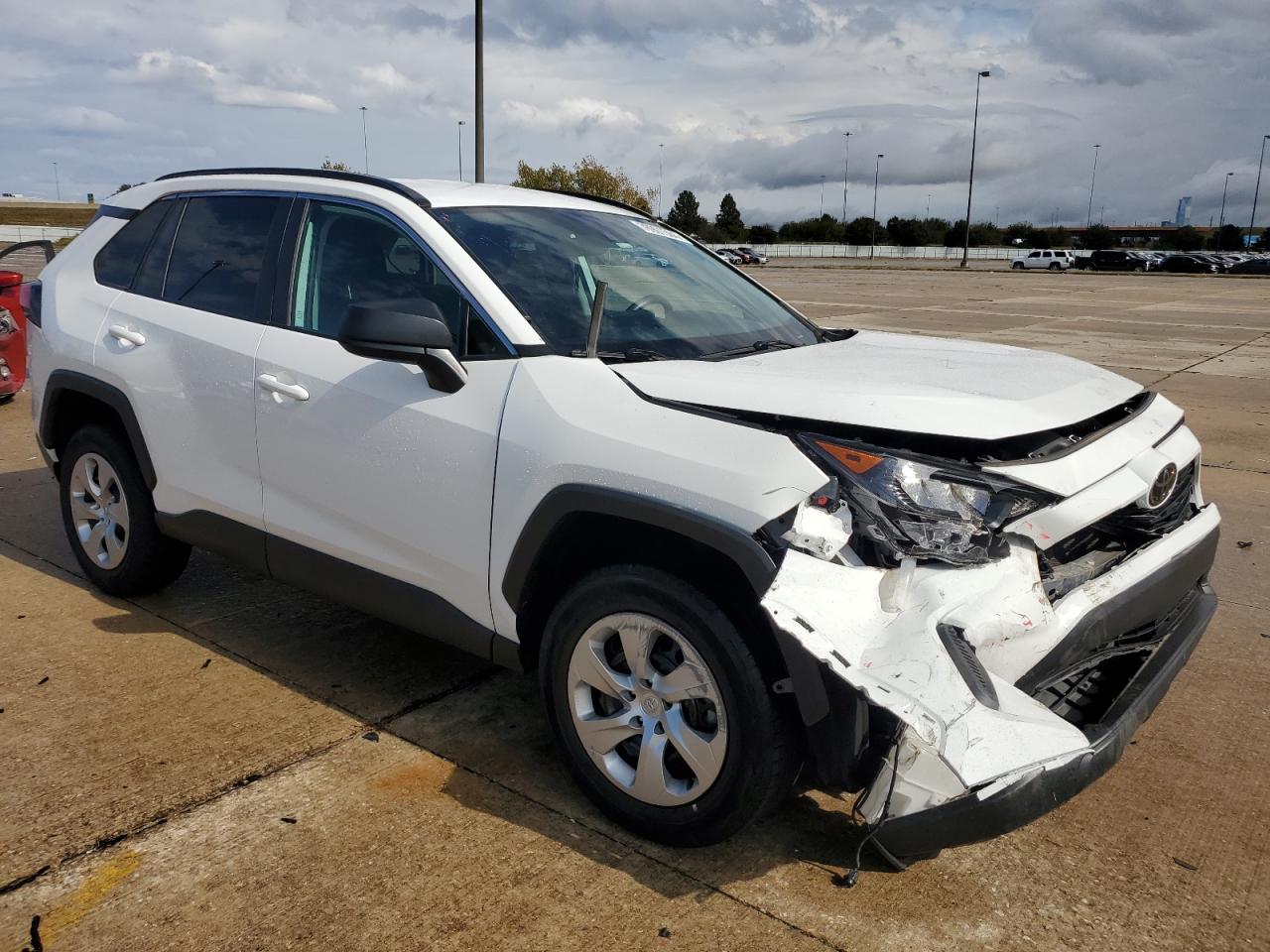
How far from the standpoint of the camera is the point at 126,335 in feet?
13.7

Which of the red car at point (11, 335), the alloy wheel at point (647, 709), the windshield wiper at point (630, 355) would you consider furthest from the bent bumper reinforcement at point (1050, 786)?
the red car at point (11, 335)

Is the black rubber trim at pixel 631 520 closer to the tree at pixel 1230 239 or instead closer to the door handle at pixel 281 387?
the door handle at pixel 281 387

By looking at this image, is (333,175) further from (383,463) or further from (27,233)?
(27,233)

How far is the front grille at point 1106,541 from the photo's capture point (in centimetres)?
263

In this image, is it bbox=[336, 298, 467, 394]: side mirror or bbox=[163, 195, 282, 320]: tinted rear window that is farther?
bbox=[163, 195, 282, 320]: tinted rear window

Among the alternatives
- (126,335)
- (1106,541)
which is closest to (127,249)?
(126,335)

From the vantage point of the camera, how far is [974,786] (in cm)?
219

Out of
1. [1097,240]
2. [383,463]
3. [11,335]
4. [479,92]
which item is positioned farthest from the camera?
[1097,240]

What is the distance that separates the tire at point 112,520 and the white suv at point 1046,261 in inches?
2437

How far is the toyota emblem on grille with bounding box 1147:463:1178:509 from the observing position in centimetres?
292

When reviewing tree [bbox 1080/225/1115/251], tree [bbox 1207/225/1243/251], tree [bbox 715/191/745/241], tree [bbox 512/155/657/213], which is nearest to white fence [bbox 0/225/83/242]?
tree [bbox 512/155/657/213]

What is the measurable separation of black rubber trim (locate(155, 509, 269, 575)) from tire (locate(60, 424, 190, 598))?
0.22m

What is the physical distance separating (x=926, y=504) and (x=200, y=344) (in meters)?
2.71

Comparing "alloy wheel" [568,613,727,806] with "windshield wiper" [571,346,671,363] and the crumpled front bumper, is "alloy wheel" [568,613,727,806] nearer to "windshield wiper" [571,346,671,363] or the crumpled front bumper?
the crumpled front bumper
